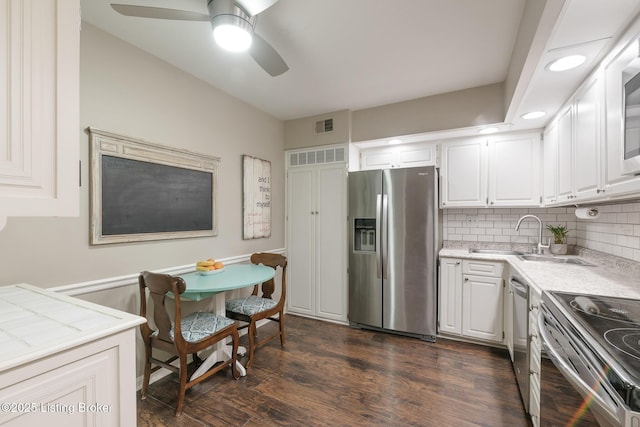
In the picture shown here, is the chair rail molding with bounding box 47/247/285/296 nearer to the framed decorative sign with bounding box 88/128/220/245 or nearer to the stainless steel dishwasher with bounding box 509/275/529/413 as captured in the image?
the framed decorative sign with bounding box 88/128/220/245

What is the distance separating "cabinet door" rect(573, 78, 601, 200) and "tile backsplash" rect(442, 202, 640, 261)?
0.46 metres

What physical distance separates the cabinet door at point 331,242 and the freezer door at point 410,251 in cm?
54

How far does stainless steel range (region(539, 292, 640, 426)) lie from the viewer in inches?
27.3

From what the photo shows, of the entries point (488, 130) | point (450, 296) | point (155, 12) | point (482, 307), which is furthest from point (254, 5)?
point (482, 307)

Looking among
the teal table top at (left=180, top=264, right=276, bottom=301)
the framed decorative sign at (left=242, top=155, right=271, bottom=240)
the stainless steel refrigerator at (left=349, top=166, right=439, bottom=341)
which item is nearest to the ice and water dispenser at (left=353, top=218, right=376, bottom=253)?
the stainless steel refrigerator at (left=349, top=166, right=439, bottom=341)

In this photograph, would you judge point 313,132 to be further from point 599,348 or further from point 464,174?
point 599,348

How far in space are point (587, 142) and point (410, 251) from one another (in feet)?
5.48

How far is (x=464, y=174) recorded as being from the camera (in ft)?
10.1

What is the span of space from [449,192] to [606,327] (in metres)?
2.28

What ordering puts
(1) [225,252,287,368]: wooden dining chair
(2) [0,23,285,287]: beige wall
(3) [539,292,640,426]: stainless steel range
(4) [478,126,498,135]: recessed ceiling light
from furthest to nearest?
1. (4) [478,126,498,135]: recessed ceiling light
2. (1) [225,252,287,368]: wooden dining chair
3. (2) [0,23,285,287]: beige wall
4. (3) [539,292,640,426]: stainless steel range

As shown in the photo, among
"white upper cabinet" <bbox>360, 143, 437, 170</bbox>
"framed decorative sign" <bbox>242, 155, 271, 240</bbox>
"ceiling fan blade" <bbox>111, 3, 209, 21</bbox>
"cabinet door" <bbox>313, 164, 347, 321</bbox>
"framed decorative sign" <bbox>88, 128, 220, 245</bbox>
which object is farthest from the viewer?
"cabinet door" <bbox>313, 164, 347, 321</bbox>

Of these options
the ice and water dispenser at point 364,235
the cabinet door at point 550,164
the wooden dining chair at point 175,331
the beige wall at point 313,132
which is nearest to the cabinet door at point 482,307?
the cabinet door at point 550,164

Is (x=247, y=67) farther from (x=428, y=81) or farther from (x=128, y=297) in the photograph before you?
(x=128, y=297)

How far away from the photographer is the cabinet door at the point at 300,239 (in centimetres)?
358
